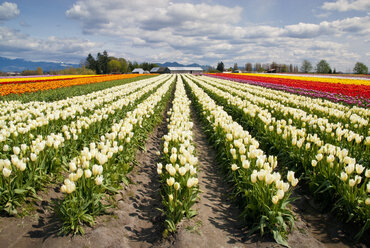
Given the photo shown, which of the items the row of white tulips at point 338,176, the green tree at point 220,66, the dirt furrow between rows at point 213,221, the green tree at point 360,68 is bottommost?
the dirt furrow between rows at point 213,221

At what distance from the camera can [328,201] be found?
432 centimetres

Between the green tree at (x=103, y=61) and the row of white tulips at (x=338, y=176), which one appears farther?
the green tree at (x=103, y=61)

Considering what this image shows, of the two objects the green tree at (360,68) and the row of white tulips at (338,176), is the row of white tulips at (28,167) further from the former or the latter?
the green tree at (360,68)

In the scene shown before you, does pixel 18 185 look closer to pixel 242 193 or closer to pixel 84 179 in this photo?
pixel 84 179

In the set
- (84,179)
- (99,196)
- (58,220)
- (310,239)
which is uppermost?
(84,179)

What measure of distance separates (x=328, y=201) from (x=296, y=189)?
91 centimetres

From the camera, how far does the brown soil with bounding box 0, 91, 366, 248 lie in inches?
134

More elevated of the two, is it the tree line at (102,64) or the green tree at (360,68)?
the tree line at (102,64)

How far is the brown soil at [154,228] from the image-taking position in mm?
3411

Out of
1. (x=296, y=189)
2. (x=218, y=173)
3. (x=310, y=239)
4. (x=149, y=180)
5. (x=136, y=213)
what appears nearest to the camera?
(x=310, y=239)

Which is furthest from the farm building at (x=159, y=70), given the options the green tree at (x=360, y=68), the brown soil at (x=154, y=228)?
the brown soil at (x=154, y=228)

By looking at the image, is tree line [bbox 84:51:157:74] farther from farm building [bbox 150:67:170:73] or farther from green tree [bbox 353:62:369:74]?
green tree [bbox 353:62:369:74]

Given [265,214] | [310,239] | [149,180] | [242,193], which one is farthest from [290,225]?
[149,180]

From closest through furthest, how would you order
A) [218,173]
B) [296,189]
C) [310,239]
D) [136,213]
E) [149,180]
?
[310,239] < [136,213] < [296,189] < [149,180] < [218,173]
